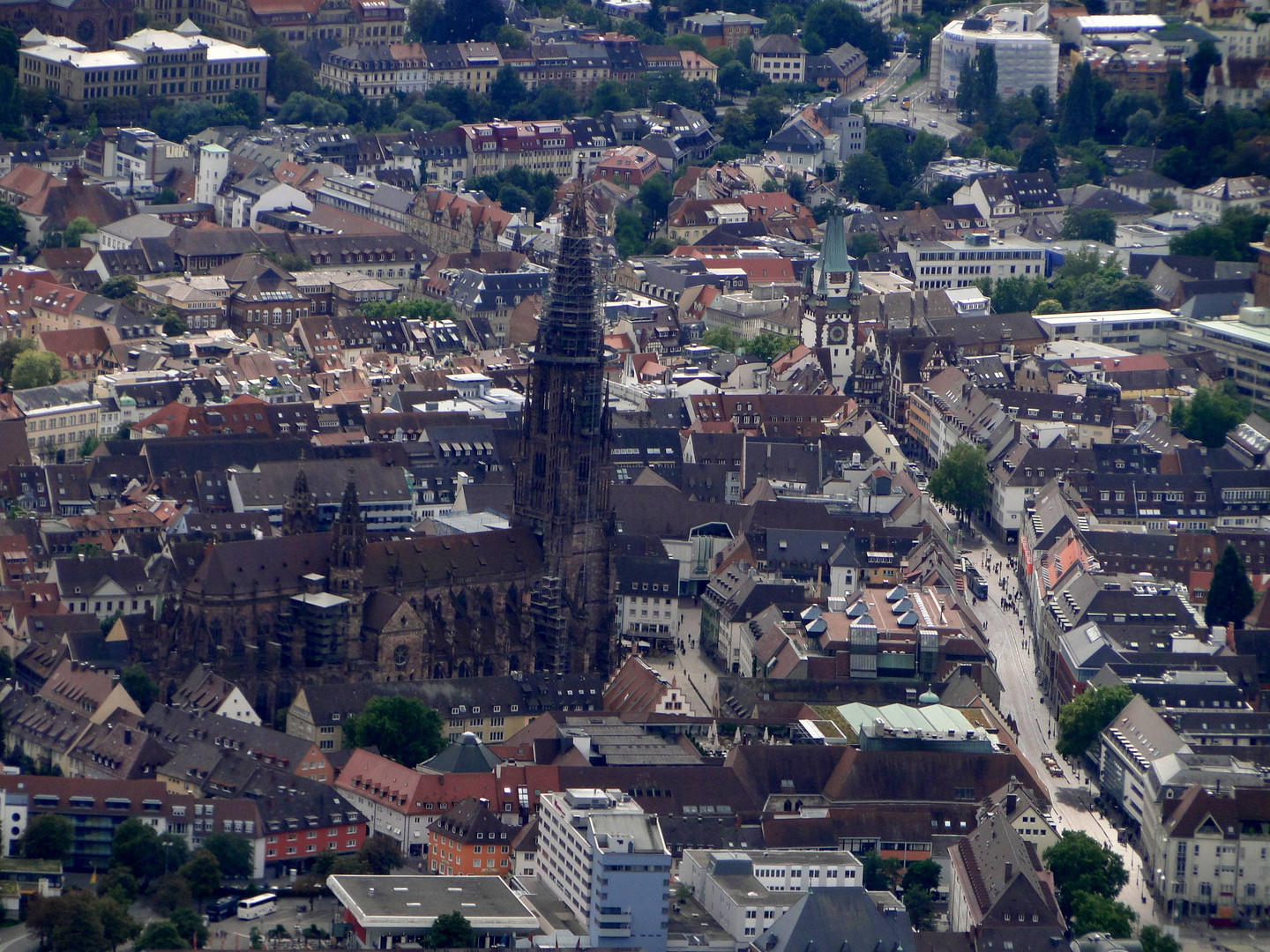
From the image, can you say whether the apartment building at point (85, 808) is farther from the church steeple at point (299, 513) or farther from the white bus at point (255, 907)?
the church steeple at point (299, 513)

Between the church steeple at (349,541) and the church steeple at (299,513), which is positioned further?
the church steeple at (299,513)

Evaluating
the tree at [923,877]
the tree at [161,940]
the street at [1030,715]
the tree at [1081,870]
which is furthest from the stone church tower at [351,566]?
the tree at [1081,870]

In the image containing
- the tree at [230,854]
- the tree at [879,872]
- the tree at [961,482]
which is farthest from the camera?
the tree at [961,482]

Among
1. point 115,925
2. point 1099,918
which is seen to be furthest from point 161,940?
point 1099,918

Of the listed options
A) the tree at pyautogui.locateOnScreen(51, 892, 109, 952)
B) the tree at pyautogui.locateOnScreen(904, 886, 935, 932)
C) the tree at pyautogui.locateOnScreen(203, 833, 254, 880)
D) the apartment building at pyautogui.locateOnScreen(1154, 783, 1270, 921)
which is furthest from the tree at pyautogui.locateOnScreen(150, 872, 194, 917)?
the apartment building at pyautogui.locateOnScreen(1154, 783, 1270, 921)

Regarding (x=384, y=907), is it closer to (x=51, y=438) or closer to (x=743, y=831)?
(x=743, y=831)
